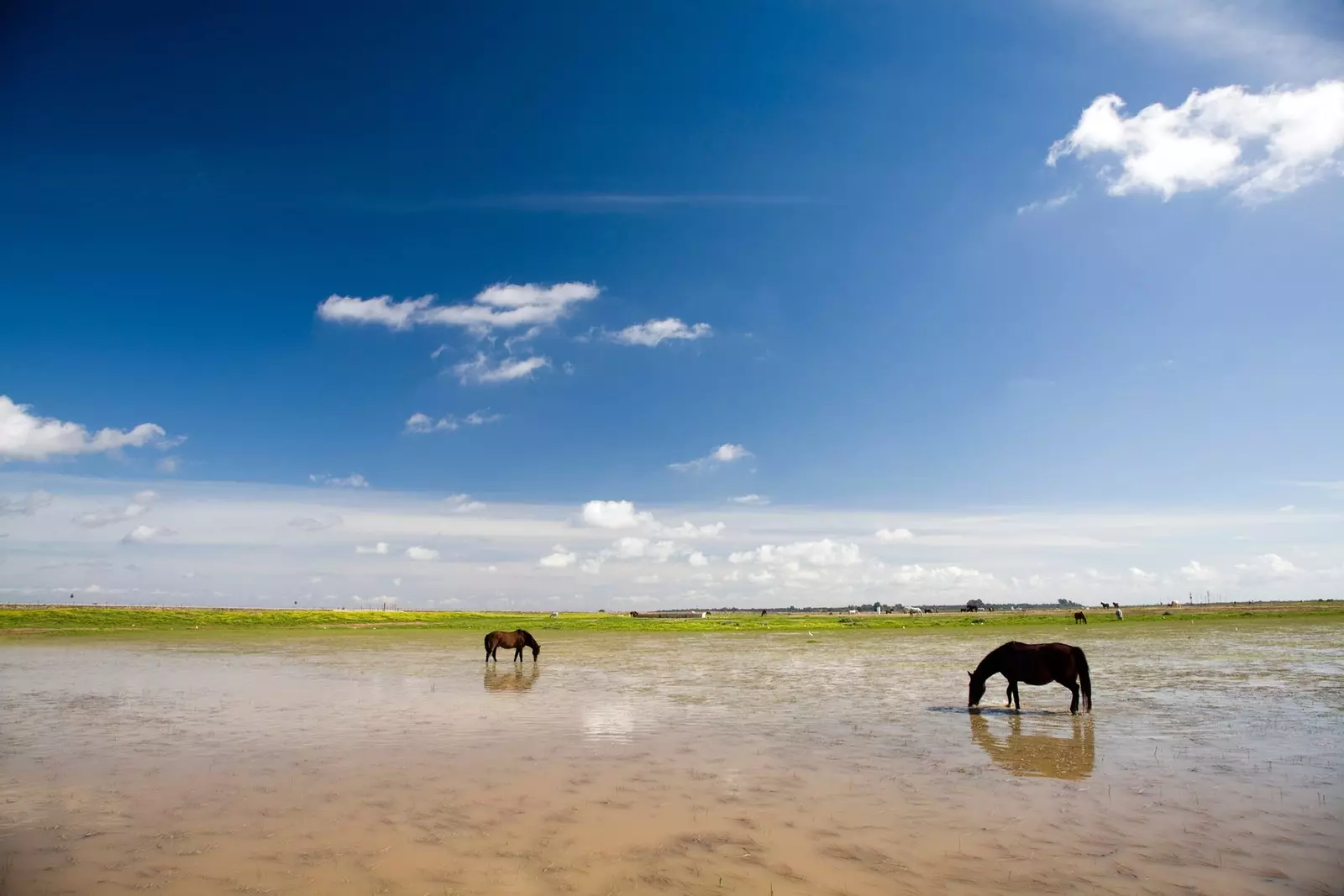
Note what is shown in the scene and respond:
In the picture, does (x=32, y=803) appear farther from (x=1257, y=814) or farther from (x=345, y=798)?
(x=1257, y=814)

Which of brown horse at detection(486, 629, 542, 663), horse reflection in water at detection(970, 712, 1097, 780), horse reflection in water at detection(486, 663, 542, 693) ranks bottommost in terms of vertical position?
horse reflection in water at detection(486, 663, 542, 693)

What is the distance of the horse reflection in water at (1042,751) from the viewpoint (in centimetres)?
1106

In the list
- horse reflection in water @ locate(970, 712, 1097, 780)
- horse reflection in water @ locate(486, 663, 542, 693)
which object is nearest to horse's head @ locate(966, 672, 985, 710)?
horse reflection in water @ locate(970, 712, 1097, 780)

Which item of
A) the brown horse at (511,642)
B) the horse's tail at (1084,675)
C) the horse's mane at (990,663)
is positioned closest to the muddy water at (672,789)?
the horse's tail at (1084,675)

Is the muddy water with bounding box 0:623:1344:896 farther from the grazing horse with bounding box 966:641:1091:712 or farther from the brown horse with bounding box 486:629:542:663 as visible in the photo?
the brown horse with bounding box 486:629:542:663

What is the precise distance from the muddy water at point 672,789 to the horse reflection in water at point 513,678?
25.2 inches

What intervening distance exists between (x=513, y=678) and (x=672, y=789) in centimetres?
1644

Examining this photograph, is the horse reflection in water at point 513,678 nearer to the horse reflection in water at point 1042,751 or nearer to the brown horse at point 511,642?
the brown horse at point 511,642

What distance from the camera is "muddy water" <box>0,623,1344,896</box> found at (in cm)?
701

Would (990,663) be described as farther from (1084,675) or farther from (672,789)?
(672,789)

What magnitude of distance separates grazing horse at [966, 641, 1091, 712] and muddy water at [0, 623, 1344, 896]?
2.02 ft

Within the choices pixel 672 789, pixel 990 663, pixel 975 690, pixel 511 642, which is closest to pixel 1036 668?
pixel 990 663

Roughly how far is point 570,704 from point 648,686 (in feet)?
14.4

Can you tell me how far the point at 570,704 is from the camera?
18.5 m
